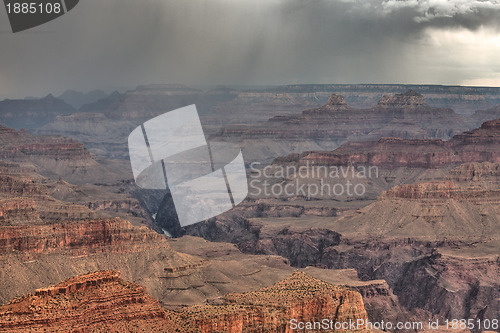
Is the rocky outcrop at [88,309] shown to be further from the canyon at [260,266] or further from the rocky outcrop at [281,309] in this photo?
the rocky outcrop at [281,309]

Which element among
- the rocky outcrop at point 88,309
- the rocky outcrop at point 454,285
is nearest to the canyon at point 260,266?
the rocky outcrop at point 88,309

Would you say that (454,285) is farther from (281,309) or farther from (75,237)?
(281,309)

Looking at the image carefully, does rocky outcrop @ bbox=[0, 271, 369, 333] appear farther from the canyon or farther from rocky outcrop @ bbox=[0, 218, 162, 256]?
rocky outcrop @ bbox=[0, 218, 162, 256]

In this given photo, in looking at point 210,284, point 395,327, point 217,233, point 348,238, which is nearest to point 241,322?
point 395,327

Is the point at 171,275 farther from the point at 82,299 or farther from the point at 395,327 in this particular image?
the point at 82,299

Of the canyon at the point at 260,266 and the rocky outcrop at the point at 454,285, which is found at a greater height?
the canyon at the point at 260,266

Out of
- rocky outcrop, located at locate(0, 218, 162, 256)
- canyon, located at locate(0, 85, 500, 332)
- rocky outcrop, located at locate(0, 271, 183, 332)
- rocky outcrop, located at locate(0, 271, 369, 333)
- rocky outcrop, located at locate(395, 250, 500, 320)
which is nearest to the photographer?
rocky outcrop, located at locate(0, 271, 183, 332)

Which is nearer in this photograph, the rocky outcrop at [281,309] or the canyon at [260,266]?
the canyon at [260,266]

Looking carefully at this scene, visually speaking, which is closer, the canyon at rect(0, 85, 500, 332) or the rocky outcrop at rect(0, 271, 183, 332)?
the rocky outcrop at rect(0, 271, 183, 332)

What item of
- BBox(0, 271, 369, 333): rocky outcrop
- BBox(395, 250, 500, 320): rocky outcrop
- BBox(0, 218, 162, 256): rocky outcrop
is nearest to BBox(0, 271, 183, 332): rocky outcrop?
BBox(0, 271, 369, 333): rocky outcrop

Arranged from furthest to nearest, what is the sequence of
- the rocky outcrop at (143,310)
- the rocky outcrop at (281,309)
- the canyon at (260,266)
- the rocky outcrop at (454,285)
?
1. the rocky outcrop at (454,285)
2. the rocky outcrop at (281,309)
3. the canyon at (260,266)
4. the rocky outcrop at (143,310)

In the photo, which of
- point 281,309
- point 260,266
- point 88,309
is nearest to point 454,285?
point 260,266
